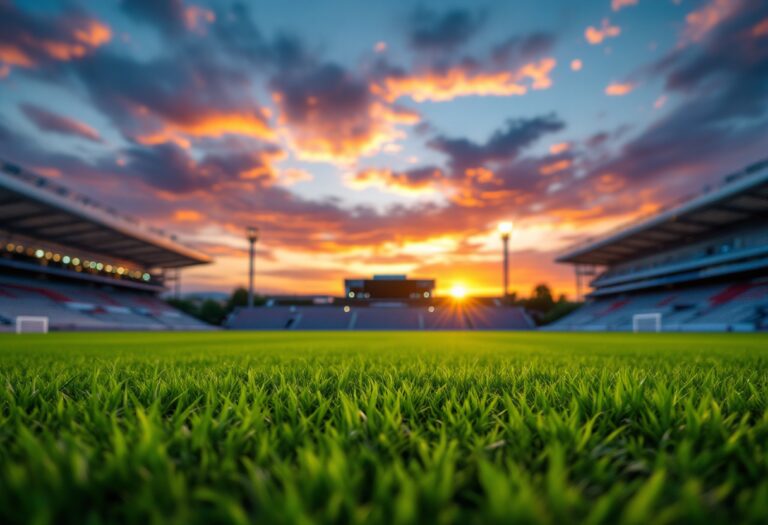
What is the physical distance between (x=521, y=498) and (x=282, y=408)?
1.37 metres

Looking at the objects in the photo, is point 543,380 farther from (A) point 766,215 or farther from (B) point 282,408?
(A) point 766,215

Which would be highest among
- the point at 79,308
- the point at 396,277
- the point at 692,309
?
the point at 396,277

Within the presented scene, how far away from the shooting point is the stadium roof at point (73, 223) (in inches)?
1220

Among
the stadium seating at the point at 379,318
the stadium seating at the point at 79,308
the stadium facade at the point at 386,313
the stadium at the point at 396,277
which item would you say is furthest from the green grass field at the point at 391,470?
the stadium seating at the point at 379,318

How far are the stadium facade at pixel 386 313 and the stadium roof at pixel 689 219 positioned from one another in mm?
14379

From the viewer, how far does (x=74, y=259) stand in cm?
4625

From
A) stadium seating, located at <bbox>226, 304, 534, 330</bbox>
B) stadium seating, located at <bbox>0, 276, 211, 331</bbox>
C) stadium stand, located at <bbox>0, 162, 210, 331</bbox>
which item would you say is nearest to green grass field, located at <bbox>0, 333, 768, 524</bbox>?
stadium stand, located at <bbox>0, 162, 210, 331</bbox>

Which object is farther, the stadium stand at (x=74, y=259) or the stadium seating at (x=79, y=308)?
the stadium seating at (x=79, y=308)

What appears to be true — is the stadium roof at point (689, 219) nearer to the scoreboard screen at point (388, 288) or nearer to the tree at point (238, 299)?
the scoreboard screen at point (388, 288)

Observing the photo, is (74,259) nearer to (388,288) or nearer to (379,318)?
(379,318)

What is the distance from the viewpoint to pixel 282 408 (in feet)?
6.11

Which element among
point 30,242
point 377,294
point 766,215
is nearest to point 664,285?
point 766,215

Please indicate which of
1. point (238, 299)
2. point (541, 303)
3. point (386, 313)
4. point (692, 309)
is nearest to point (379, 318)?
point (386, 313)

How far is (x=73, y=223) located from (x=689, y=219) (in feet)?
203
